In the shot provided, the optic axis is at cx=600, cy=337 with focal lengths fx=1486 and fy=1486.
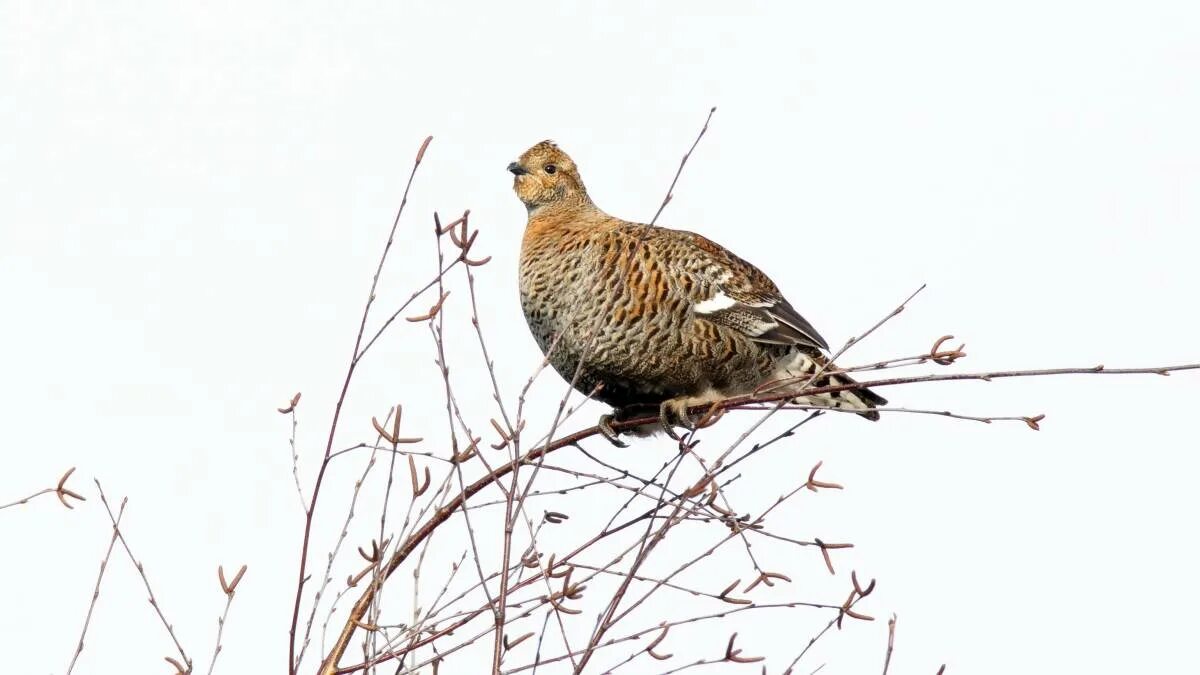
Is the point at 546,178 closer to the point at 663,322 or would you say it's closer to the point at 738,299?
the point at 738,299

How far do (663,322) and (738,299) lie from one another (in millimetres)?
723

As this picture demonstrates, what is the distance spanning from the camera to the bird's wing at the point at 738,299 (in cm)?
960

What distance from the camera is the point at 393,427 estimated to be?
500 centimetres

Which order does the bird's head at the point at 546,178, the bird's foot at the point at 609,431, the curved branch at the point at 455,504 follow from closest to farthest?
the curved branch at the point at 455,504 → the bird's foot at the point at 609,431 → the bird's head at the point at 546,178

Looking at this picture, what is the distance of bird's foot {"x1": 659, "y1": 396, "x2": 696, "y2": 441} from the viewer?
936cm

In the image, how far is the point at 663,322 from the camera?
9.28 m

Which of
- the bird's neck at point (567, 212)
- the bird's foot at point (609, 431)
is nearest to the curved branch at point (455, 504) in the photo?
the bird's foot at point (609, 431)

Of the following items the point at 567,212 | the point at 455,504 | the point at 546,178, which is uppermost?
the point at 546,178

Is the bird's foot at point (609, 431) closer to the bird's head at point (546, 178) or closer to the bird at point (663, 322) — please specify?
the bird at point (663, 322)

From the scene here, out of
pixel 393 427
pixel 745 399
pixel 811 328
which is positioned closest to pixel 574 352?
pixel 811 328

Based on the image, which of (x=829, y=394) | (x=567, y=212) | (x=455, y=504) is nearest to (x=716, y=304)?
(x=829, y=394)

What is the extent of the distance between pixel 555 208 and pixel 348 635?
6.15 meters

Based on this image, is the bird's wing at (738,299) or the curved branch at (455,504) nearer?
the curved branch at (455,504)

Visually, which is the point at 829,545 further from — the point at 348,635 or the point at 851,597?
the point at 348,635
